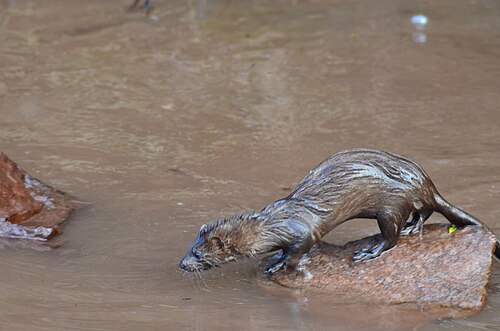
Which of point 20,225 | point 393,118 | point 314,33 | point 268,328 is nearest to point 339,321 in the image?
point 268,328

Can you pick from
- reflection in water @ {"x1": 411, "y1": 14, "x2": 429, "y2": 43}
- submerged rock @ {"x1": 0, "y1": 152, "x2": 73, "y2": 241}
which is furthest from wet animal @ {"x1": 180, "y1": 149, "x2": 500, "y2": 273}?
reflection in water @ {"x1": 411, "y1": 14, "x2": 429, "y2": 43}

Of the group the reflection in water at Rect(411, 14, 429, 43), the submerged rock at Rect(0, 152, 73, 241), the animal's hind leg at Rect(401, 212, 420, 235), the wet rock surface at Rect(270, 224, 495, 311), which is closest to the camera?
the wet rock surface at Rect(270, 224, 495, 311)

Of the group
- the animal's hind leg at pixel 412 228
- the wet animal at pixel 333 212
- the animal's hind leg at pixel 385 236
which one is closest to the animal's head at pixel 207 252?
the wet animal at pixel 333 212

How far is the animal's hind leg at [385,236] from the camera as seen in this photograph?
5137 mm

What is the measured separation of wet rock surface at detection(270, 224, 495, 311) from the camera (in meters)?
5.06

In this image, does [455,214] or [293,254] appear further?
[455,214]

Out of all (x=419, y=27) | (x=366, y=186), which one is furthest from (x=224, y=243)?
(x=419, y=27)

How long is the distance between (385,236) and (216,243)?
→ 0.98 meters

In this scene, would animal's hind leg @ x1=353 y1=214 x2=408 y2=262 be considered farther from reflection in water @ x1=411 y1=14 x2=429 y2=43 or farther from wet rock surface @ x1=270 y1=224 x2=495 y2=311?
reflection in water @ x1=411 y1=14 x2=429 y2=43

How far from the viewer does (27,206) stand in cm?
635

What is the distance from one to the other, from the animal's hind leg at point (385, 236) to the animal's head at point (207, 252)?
79cm

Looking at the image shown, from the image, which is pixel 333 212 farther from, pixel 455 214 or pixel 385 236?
pixel 455 214

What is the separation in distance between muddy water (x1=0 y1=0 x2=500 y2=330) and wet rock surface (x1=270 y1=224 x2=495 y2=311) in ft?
0.38

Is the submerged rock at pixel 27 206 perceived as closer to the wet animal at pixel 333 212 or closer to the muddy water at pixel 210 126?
the muddy water at pixel 210 126
